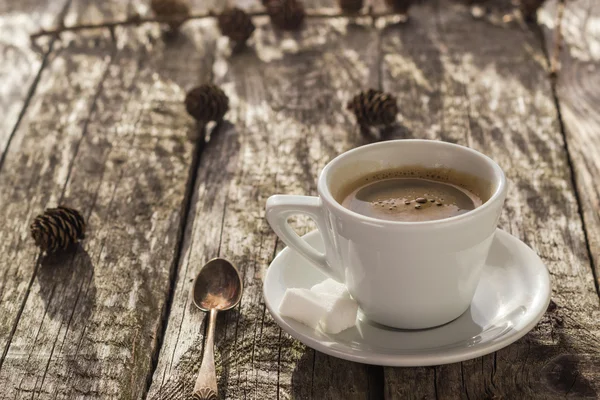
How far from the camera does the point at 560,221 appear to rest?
141 cm

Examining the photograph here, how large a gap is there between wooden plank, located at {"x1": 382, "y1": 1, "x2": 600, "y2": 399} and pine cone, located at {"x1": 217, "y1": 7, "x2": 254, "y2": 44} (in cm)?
39

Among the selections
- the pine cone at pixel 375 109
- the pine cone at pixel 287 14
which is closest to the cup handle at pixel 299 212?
the pine cone at pixel 375 109

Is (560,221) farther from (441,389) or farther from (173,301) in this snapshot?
(173,301)

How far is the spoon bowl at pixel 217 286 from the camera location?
1.20 metres

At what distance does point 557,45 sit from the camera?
6.89 ft

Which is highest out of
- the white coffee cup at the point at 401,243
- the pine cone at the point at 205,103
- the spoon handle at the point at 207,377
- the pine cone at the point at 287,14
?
the pine cone at the point at 287,14

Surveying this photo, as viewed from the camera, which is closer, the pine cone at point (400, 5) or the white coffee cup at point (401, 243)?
the white coffee cup at point (401, 243)

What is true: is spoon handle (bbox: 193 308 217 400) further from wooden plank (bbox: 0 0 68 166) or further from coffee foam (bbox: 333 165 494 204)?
wooden plank (bbox: 0 0 68 166)

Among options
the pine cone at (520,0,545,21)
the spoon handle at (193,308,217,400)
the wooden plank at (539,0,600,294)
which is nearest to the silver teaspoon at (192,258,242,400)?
the spoon handle at (193,308,217,400)

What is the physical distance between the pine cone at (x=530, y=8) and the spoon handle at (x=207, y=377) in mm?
1590

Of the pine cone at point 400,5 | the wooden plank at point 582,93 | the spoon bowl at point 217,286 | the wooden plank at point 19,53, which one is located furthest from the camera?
the pine cone at point 400,5

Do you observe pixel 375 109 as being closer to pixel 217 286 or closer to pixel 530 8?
pixel 217 286

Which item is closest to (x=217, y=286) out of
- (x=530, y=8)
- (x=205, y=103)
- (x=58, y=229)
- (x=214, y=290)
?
(x=214, y=290)

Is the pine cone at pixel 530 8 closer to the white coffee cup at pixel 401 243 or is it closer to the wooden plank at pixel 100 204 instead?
the wooden plank at pixel 100 204
